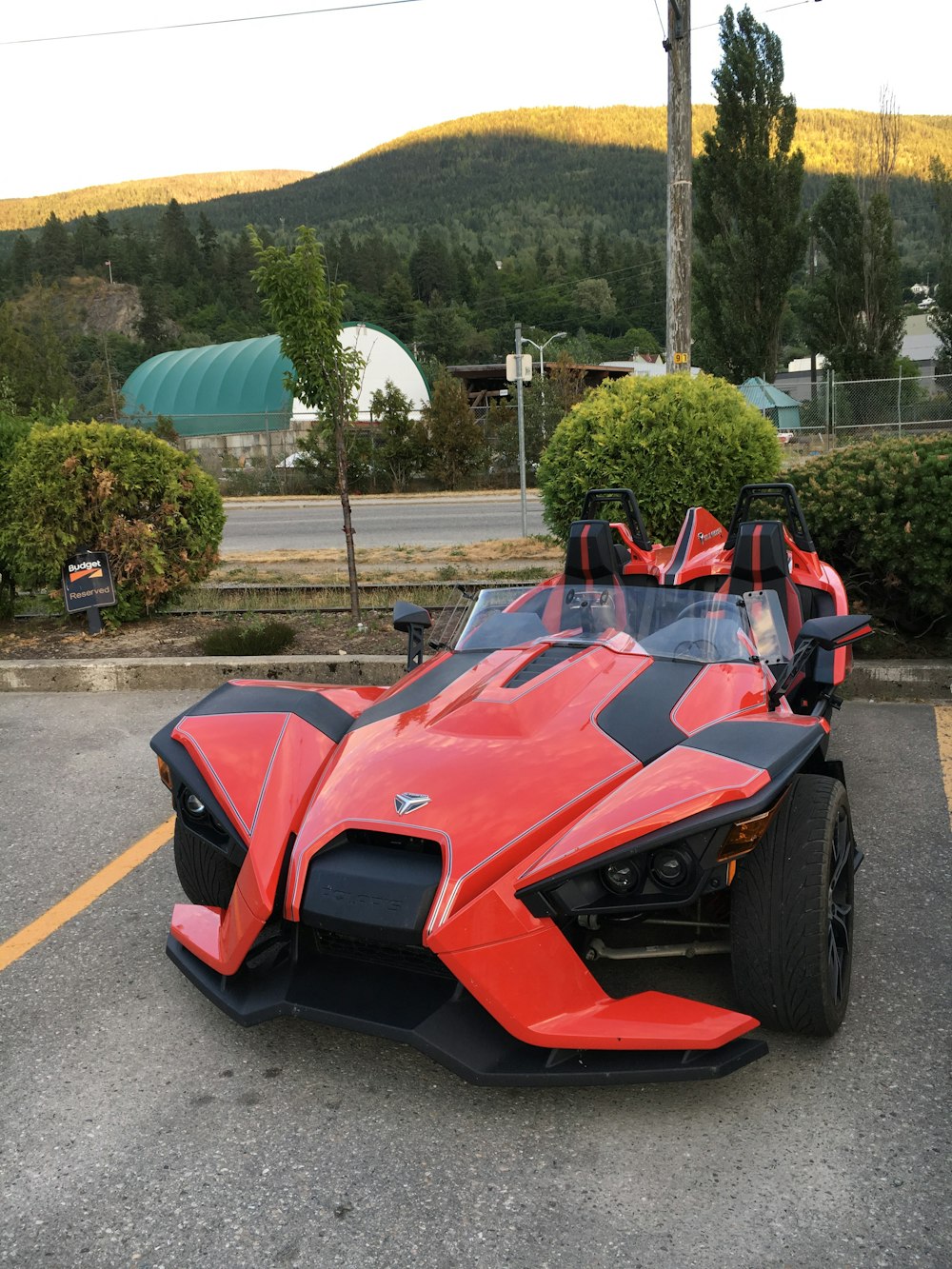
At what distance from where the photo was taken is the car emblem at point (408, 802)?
285 cm

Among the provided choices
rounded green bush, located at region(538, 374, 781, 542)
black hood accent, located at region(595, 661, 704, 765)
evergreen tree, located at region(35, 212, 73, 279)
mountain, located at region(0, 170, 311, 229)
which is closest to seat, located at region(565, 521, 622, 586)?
black hood accent, located at region(595, 661, 704, 765)

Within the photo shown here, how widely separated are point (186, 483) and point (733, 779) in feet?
24.1

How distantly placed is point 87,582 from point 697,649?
242 inches

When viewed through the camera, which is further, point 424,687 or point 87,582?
point 87,582

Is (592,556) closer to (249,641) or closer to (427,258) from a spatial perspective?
(249,641)

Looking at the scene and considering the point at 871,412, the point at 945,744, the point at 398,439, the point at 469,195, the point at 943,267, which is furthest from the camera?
the point at 469,195

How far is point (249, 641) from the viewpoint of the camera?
7.70 m

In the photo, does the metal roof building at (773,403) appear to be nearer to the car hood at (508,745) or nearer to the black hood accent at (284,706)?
the car hood at (508,745)

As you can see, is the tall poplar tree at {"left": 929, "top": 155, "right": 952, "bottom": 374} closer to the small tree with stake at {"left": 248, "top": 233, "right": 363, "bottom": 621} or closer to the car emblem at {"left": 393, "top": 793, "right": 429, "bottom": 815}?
the small tree with stake at {"left": 248, "top": 233, "right": 363, "bottom": 621}

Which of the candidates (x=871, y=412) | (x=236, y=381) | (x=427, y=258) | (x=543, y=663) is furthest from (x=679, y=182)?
(x=427, y=258)

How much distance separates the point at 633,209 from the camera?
167 metres

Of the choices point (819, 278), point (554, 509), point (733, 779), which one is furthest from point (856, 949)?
point (819, 278)

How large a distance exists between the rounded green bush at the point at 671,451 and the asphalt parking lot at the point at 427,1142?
4.86 m

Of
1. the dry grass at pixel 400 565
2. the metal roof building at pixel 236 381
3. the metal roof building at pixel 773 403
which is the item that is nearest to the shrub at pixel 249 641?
the dry grass at pixel 400 565
